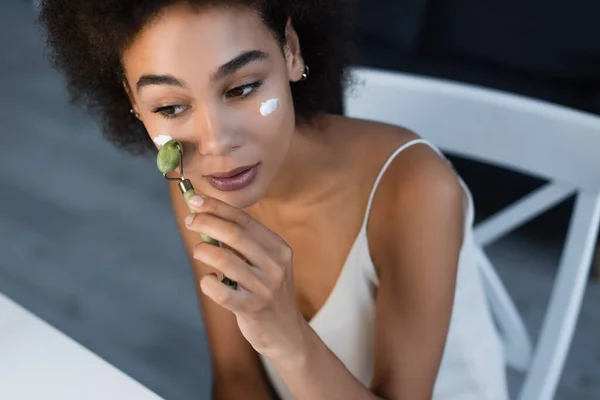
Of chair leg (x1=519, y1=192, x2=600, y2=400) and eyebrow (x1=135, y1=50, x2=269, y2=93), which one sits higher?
eyebrow (x1=135, y1=50, x2=269, y2=93)

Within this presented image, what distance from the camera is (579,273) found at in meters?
0.83

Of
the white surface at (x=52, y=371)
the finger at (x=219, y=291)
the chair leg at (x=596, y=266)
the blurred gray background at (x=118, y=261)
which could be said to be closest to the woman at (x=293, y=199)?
the finger at (x=219, y=291)

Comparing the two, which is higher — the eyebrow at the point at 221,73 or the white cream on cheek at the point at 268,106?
the eyebrow at the point at 221,73

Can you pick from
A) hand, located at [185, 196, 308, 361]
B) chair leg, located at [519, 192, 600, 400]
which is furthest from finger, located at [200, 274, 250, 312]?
chair leg, located at [519, 192, 600, 400]

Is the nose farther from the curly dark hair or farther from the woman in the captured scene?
the curly dark hair

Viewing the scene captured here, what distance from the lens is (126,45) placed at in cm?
68

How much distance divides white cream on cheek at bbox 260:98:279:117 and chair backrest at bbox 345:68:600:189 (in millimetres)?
291

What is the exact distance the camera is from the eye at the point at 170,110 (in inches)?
26.7

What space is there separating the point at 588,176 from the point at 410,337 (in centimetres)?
30

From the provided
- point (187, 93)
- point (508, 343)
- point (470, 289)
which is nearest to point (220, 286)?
point (187, 93)

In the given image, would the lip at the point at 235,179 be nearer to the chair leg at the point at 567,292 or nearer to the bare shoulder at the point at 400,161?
the bare shoulder at the point at 400,161

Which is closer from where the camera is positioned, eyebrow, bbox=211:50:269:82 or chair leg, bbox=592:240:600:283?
eyebrow, bbox=211:50:269:82

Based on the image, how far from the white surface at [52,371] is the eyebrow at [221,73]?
0.97 ft

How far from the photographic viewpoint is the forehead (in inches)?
Result: 25.1
